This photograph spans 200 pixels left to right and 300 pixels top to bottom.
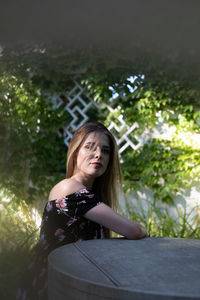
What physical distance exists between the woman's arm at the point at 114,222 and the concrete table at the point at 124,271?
0.05 metres

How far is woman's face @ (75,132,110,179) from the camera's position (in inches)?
61.9

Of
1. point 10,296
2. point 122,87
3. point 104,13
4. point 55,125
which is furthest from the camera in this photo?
point 55,125

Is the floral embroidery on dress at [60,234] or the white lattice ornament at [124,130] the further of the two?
the white lattice ornament at [124,130]

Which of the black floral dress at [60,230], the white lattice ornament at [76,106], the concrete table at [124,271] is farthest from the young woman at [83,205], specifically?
the white lattice ornament at [76,106]

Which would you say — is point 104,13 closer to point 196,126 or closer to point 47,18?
point 47,18

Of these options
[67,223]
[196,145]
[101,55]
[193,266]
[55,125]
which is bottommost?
[193,266]

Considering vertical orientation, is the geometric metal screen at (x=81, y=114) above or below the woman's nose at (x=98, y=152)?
above

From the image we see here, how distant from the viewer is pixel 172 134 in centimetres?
383

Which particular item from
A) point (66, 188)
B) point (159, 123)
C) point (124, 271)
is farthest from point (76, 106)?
point (124, 271)

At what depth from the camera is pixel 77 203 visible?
1.41 meters

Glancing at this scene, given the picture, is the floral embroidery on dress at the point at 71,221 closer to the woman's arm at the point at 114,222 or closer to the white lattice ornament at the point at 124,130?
the woman's arm at the point at 114,222

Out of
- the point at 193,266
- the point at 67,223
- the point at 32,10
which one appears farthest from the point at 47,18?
the point at 67,223

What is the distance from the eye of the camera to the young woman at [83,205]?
1341 mm

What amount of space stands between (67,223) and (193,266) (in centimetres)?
64
